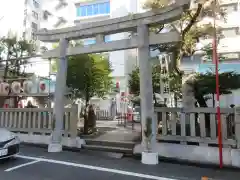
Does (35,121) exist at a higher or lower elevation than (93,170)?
higher

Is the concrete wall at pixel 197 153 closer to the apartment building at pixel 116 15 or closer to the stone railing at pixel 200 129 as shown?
the stone railing at pixel 200 129

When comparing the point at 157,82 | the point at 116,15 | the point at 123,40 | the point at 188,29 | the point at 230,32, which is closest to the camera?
the point at 123,40

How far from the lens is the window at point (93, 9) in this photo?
79.4ft

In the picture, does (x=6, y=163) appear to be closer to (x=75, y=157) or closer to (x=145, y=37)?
(x=75, y=157)

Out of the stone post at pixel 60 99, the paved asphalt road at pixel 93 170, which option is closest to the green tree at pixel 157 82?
the stone post at pixel 60 99

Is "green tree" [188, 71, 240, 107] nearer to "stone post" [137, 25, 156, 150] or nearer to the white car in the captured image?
"stone post" [137, 25, 156, 150]

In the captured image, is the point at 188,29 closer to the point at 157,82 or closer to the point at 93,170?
the point at 157,82

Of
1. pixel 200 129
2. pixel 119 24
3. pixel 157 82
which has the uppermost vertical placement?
pixel 119 24

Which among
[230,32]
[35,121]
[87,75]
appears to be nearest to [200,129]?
[87,75]

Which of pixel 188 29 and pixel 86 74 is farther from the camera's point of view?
pixel 86 74

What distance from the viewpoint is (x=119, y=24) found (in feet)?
23.0

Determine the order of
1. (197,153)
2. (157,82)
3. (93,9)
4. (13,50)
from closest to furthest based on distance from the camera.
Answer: (197,153) → (157,82) → (13,50) → (93,9)

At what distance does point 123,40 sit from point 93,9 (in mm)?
19349

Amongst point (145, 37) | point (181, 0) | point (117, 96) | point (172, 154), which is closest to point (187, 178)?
point (172, 154)
